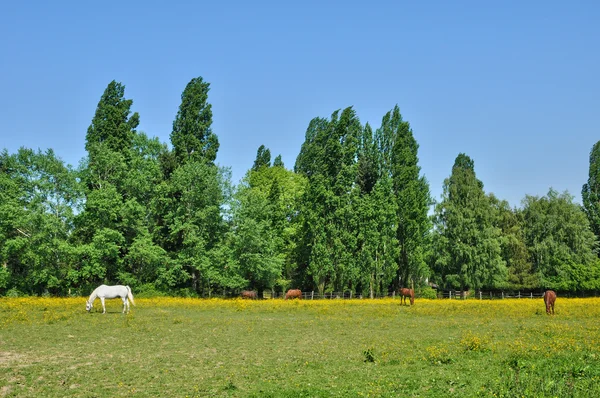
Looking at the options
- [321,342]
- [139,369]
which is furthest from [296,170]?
[139,369]

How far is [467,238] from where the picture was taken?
62344mm

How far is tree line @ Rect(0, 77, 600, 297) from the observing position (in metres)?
48.0

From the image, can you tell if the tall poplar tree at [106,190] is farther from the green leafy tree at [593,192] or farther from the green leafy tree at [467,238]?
the green leafy tree at [593,192]

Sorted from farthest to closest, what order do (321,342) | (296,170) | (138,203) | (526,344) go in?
(296,170), (138,203), (321,342), (526,344)

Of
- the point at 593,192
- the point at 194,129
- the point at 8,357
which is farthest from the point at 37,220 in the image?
the point at 593,192

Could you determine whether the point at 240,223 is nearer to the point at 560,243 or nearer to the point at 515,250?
the point at 515,250

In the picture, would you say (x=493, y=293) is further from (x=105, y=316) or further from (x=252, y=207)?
(x=105, y=316)

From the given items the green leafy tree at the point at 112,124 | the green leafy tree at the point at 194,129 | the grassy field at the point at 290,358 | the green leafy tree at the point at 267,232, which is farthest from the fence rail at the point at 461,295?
the grassy field at the point at 290,358

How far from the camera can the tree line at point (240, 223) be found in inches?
1889

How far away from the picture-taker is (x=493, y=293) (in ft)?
219

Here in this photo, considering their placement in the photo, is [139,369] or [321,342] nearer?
[139,369]

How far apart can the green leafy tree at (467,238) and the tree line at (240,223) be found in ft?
0.55

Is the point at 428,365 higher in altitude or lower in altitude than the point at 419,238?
lower

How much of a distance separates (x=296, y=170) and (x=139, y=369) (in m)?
69.4
